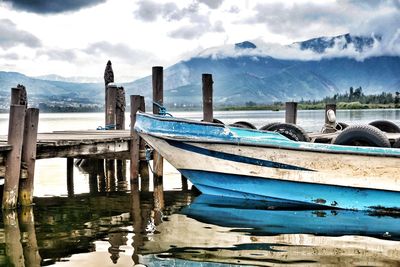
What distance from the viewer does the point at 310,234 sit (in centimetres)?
909

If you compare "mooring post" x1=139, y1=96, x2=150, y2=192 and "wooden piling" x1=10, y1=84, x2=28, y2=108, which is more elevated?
"wooden piling" x1=10, y1=84, x2=28, y2=108

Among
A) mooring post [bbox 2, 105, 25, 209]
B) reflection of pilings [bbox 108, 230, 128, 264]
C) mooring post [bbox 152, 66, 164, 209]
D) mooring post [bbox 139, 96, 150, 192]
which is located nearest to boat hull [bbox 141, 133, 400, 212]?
mooring post [bbox 152, 66, 164, 209]

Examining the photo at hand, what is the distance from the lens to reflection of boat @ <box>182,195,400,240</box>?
9.29m

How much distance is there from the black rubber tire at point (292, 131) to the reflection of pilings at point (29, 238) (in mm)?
5377

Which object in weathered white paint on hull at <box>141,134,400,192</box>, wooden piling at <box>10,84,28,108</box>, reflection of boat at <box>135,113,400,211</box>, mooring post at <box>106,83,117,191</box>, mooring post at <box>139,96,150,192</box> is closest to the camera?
weathered white paint on hull at <box>141,134,400,192</box>

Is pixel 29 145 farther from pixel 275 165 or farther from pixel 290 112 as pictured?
pixel 290 112

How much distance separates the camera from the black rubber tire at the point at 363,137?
36.0 feet

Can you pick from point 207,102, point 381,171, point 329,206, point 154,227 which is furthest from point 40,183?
point 381,171

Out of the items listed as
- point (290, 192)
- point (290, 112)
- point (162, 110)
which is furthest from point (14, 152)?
point (290, 112)

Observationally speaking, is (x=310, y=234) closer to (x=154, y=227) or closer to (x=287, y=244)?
(x=287, y=244)

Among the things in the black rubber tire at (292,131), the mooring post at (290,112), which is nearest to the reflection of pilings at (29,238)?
the black rubber tire at (292,131)

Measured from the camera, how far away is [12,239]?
8.92 m

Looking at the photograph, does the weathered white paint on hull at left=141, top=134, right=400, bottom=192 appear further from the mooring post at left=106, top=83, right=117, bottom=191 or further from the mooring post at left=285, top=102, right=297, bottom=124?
the mooring post at left=285, top=102, right=297, bottom=124

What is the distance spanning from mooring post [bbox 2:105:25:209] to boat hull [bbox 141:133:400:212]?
2.84 m
